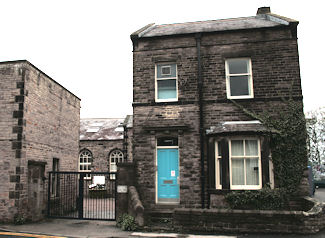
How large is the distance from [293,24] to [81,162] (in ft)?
73.7

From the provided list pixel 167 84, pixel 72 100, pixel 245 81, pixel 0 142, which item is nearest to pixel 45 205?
pixel 0 142

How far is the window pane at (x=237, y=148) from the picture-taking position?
36.2 feet

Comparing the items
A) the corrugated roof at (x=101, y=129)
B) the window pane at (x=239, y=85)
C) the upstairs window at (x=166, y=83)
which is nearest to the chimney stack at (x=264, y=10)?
the window pane at (x=239, y=85)

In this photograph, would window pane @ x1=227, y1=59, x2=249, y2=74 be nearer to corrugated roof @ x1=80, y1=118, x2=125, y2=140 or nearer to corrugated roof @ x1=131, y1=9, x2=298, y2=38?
corrugated roof @ x1=131, y1=9, x2=298, y2=38

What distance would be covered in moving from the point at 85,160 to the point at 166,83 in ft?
59.3

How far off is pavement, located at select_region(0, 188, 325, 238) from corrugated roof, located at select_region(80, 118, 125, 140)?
54.3 feet

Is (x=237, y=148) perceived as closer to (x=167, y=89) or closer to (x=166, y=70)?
(x=167, y=89)

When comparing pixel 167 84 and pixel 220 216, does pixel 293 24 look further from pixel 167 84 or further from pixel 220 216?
pixel 220 216

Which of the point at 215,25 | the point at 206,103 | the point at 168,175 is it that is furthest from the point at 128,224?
the point at 215,25

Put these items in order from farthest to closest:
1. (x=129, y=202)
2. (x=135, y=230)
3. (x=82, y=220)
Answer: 1. (x=82, y=220)
2. (x=129, y=202)
3. (x=135, y=230)

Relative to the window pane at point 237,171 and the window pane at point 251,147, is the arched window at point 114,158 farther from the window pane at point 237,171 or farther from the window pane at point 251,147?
the window pane at point 251,147

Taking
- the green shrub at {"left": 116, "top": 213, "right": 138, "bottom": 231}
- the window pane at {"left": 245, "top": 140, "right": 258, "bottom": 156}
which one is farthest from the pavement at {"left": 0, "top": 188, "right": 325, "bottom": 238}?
the window pane at {"left": 245, "top": 140, "right": 258, "bottom": 156}

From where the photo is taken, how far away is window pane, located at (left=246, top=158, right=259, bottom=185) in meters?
10.8

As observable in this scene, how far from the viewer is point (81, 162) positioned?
2764 centimetres
